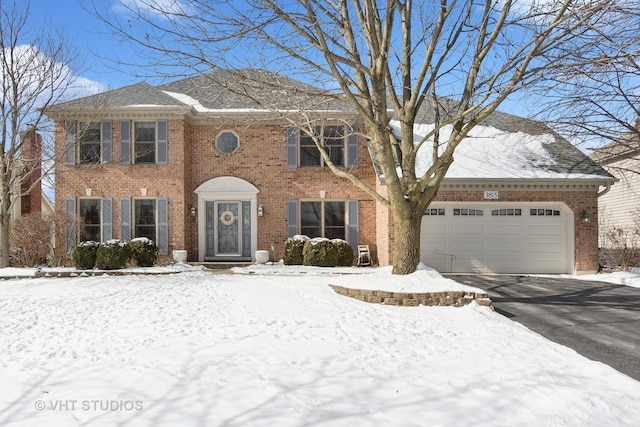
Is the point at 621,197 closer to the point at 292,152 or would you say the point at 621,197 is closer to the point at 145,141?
the point at 292,152

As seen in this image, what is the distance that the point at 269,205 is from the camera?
14.4 meters

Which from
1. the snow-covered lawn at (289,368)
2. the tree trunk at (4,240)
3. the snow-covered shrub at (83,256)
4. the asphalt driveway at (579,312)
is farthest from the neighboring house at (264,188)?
the snow-covered lawn at (289,368)

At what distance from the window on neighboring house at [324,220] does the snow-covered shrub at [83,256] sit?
21.5ft

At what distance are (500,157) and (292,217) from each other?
286 inches

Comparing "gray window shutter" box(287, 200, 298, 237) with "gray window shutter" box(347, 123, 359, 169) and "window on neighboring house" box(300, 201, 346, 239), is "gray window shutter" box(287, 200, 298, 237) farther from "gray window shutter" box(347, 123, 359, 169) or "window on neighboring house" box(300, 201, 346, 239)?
"gray window shutter" box(347, 123, 359, 169)

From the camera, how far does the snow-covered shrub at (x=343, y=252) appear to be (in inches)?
509

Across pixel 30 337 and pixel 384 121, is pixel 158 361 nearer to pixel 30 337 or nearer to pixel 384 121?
pixel 30 337

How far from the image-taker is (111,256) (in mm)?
12023

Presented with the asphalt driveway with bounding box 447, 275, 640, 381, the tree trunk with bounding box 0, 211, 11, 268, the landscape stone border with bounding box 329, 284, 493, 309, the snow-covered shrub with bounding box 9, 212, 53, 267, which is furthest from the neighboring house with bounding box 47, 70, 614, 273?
the landscape stone border with bounding box 329, 284, 493, 309

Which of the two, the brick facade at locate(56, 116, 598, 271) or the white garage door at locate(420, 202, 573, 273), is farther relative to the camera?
the brick facade at locate(56, 116, 598, 271)

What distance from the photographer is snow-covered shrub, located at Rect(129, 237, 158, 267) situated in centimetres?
1257

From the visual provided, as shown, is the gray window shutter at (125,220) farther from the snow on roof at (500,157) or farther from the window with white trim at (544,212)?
the window with white trim at (544,212)

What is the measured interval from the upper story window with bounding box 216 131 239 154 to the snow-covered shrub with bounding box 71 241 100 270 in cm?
522

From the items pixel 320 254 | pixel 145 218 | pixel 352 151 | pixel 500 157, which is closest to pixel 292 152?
pixel 352 151
